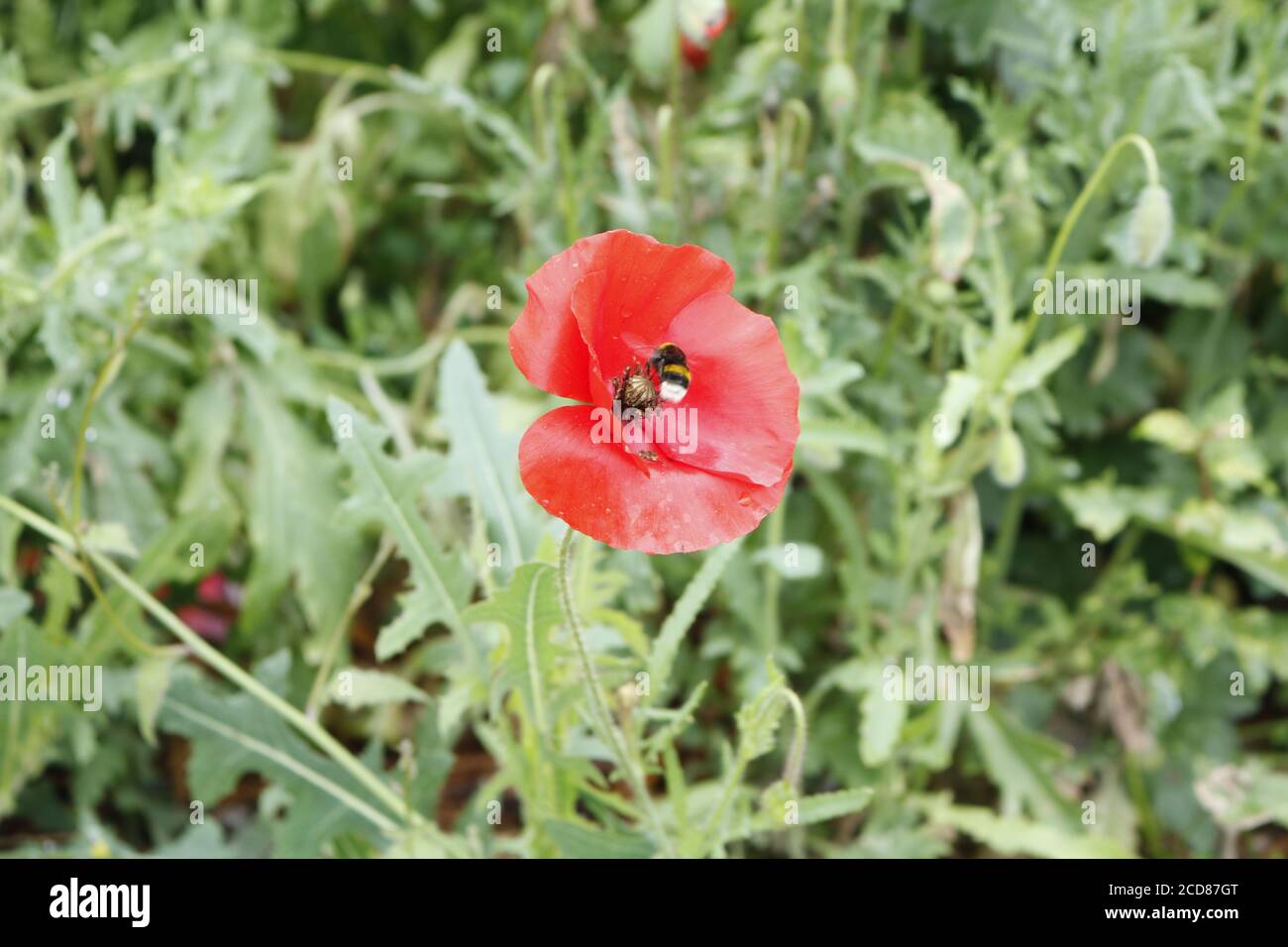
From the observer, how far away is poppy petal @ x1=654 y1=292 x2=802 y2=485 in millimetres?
848

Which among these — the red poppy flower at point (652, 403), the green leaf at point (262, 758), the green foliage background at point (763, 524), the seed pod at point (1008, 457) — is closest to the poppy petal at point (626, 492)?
the red poppy flower at point (652, 403)

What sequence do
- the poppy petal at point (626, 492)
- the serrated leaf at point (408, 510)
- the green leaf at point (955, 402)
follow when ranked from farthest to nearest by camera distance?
the green leaf at point (955, 402)
the serrated leaf at point (408, 510)
the poppy petal at point (626, 492)

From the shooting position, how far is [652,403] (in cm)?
86

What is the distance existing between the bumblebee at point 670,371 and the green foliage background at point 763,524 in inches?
10.6

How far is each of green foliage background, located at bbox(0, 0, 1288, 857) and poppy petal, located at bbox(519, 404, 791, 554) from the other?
0.92ft

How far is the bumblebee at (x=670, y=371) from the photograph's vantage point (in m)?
0.85

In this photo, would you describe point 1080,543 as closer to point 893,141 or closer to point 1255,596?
point 1255,596

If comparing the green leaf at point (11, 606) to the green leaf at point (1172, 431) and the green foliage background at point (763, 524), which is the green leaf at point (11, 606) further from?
the green leaf at point (1172, 431)

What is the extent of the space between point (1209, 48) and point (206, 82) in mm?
1432

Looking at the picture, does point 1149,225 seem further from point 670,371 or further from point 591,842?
point 591,842

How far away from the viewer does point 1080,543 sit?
1.86m

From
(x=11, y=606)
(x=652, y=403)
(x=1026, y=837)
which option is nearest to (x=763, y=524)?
(x=1026, y=837)

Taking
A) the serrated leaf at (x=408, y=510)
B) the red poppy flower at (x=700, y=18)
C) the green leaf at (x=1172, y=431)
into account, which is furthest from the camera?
the green leaf at (x=1172, y=431)

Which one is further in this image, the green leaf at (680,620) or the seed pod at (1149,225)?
the seed pod at (1149,225)
